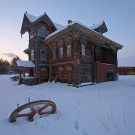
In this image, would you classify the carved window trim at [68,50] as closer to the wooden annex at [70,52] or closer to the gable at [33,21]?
the wooden annex at [70,52]

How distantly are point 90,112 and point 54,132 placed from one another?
6.16 ft

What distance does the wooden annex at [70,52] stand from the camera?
10.8 m

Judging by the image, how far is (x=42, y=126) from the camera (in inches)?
125

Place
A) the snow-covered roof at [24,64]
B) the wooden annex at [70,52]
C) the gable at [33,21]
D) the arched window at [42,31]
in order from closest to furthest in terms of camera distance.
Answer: the wooden annex at [70,52]
the snow-covered roof at [24,64]
the gable at [33,21]
the arched window at [42,31]

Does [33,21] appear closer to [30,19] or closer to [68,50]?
[30,19]

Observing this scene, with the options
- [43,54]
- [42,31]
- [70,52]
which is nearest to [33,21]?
[42,31]

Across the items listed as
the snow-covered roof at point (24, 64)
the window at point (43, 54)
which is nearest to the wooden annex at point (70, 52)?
the window at point (43, 54)

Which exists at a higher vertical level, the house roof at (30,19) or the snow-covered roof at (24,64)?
the house roof at (30,19)

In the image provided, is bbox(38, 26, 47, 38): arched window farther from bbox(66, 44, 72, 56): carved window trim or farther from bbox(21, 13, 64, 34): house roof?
bbox(66, 44, 72, 56): carved window trim

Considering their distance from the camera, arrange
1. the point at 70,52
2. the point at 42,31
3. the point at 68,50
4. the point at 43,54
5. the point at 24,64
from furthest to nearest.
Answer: the point at 43,54
the point at 42,31
the point at 24,64
the point at 68,50
the point at 70,52

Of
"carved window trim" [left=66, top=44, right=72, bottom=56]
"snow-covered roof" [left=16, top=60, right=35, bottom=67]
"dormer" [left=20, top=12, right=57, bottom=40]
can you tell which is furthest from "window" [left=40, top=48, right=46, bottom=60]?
"carved window trim" [left=66, top=44, right=72, bottom=56]

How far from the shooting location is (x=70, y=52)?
1187 cm

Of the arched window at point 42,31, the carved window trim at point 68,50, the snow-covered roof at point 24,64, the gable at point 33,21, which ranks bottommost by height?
the snow-covered roof at point 24,64

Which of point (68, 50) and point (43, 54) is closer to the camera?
point (68, 50)
